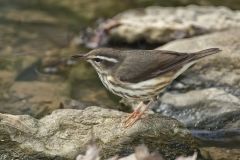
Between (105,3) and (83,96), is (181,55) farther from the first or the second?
(105,3)

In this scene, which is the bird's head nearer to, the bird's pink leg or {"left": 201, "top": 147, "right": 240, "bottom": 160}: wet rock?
the bird's pink leg

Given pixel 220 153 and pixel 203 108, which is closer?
pixel 220 153

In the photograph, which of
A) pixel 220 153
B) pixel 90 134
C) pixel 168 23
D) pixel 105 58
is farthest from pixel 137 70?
pixel 168 23

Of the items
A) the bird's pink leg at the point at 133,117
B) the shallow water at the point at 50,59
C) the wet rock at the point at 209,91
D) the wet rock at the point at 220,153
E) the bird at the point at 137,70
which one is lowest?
the shallow water at the point at 50,59

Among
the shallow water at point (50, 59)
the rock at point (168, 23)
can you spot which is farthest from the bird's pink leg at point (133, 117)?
the rock at point (168, 23)

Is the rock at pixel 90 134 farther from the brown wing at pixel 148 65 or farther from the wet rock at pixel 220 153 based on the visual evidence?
the wet rock at pixel 220 153

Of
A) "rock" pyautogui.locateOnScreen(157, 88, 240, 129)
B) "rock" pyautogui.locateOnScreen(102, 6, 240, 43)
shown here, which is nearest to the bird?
"rock" pyautogui.locateOnScreen(157, 88, 240, 129)

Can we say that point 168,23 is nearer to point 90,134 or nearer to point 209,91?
point 209,91

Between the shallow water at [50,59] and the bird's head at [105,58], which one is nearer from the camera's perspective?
the bird's head at [105,58]
